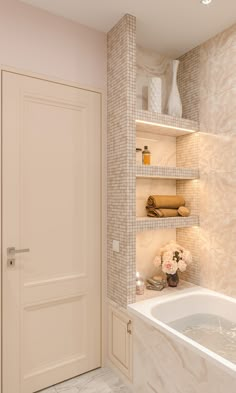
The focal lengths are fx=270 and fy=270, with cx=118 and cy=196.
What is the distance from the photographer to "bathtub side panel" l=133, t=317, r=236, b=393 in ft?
4.31

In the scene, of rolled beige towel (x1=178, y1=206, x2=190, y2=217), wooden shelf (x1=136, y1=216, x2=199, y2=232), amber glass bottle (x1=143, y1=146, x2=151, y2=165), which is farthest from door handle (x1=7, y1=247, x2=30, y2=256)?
rolled beige towel (x1=178, y1=206, x2=190, y2=217)

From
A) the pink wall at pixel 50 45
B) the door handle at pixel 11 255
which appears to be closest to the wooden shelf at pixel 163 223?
the door handle at pixel 11 255

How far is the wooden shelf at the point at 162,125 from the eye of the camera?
6.93ft

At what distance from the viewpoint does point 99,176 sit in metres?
2.19

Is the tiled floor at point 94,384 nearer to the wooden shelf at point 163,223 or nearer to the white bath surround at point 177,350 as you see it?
the white bath surround at point 177,350

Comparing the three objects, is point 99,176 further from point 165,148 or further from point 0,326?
point 0,326

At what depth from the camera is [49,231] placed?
199 cm

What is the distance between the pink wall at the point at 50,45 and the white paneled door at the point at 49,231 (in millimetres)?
111

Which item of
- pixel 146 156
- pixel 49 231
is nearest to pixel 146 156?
pixel 146 156

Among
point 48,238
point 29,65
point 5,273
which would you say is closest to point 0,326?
point 5,273

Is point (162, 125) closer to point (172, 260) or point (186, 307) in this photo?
point (172, 260)

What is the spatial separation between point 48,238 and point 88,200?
1.39 ft

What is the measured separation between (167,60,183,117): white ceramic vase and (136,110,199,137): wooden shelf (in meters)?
0.12

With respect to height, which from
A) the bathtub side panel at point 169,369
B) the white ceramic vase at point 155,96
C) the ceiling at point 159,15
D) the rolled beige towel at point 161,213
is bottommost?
the bathtub side panel at point 169,369
